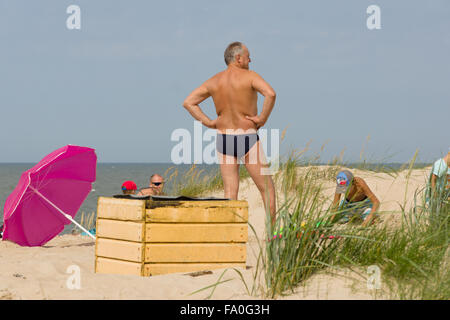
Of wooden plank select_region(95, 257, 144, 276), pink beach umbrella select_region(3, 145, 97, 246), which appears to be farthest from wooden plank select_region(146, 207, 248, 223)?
pink beach umbrella select_region(3, 145, 97, 246)

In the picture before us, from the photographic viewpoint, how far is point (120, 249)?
474 centimetres

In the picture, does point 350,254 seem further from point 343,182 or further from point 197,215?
point 343,182

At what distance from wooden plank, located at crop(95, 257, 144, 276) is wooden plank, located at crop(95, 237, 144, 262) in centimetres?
4

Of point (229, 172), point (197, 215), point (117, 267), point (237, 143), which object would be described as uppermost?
point (237, 143)

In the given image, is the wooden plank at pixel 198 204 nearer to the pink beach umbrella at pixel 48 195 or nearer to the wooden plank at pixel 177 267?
the wooden plank at pixel 177 267

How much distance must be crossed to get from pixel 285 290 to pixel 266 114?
6.32 ft

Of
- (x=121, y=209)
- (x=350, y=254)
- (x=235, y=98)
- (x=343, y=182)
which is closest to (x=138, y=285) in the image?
(x=121, y=209)

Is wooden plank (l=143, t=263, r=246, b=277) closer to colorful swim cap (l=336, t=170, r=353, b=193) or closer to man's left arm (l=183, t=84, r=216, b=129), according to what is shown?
man's left arm (l=183, t=84, r=216, b=129)

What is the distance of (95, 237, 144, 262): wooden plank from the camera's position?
4.57 m

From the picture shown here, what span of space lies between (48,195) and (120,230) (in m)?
2.18

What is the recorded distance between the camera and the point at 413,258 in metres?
4.09

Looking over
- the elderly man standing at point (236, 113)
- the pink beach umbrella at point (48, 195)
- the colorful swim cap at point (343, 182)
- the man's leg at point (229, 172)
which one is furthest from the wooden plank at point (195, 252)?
the colorful swim cap at point (343, 182)
